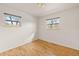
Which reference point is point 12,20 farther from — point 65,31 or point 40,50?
point 65,31

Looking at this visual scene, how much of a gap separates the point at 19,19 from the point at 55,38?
0.57 m

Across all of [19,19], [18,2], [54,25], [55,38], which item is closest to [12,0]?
[18,2]

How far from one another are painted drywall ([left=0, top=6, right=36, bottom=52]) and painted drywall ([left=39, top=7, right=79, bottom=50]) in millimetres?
144

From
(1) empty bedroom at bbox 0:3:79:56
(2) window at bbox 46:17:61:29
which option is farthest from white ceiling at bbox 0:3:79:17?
(2) window at bbox 46:17:61:29

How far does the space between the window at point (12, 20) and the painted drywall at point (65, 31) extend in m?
0.31

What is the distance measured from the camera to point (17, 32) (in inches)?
44.0

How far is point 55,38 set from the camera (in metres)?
1.17

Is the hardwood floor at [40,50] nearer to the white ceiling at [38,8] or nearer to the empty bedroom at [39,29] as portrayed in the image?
the empty bedroom at [39,29]

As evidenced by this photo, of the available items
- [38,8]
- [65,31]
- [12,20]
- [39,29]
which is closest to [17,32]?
[12,20]

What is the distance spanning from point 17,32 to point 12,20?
0.58 feet

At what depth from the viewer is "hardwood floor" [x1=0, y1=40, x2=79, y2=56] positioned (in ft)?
3.53

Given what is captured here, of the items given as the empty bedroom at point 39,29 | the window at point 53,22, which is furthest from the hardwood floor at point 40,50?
the window at point 53,22

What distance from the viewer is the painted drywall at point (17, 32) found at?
3.37ft

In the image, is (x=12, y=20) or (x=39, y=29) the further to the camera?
(x=39, y=29)
